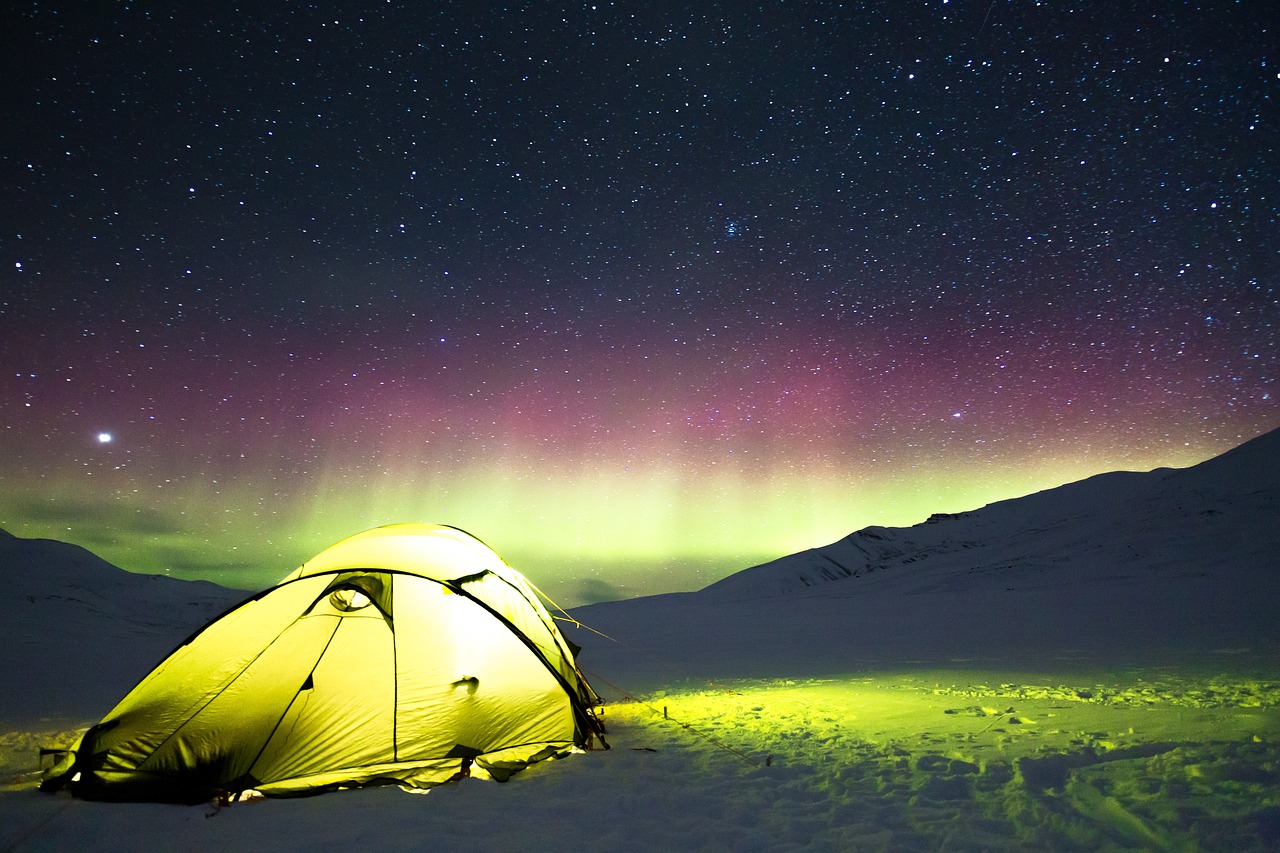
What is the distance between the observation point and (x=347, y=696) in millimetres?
6035

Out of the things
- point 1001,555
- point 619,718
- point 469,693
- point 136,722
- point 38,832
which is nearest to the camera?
point 38,832

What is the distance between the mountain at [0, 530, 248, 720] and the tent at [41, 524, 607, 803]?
22.4ft

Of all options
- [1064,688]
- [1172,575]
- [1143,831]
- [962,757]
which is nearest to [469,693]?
[962,757]

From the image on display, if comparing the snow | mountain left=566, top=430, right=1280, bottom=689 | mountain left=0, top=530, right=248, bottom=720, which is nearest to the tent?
the snow

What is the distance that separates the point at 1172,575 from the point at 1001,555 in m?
31.2

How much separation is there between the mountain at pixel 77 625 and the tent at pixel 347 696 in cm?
684

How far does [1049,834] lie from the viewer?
412 centimetres

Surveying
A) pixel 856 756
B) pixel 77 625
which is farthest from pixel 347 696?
pixel 77 625

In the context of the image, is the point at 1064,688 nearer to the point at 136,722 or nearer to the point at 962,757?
the point at 962,757

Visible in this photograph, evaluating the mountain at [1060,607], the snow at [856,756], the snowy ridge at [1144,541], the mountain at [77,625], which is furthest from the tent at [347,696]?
the snowy ridge at [1144,541]

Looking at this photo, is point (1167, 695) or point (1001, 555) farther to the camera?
point (1001, 555)

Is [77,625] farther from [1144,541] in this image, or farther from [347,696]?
[1144,541]

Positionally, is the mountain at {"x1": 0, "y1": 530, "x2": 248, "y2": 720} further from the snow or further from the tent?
the tent

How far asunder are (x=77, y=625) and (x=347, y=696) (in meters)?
39.3
